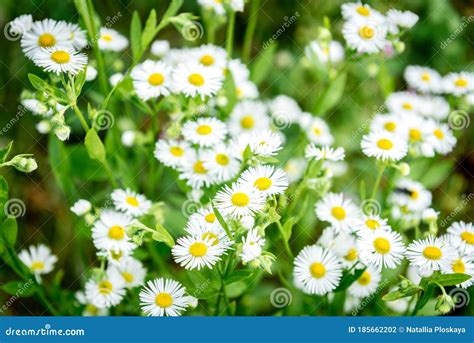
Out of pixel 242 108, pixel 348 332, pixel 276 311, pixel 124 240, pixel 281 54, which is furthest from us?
pixel 281 54

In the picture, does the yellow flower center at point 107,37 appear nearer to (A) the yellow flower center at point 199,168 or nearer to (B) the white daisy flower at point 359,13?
(A) the yellow flower center at point 199,168

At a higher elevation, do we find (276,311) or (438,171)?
(438,171)

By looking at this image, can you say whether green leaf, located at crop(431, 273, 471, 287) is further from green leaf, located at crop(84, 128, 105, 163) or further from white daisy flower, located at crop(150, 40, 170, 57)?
white daisy flower, located at crop(150, 40, 170, 57)

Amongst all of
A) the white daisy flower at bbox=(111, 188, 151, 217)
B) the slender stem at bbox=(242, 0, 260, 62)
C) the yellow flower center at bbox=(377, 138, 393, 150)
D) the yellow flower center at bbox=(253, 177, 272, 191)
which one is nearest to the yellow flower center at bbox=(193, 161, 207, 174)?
the white daisy flower at bbox=(111, 188, 151, 217)

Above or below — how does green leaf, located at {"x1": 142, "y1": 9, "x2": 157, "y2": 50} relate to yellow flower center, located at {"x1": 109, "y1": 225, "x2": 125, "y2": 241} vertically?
above

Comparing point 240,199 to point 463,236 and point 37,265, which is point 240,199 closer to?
point 463,236

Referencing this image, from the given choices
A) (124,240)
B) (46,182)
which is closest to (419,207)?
(124,240)

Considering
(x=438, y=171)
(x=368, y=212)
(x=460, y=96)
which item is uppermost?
(x=460, y=96)

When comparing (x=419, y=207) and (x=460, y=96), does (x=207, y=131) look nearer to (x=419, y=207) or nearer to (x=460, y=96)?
(x=419, y=207)
